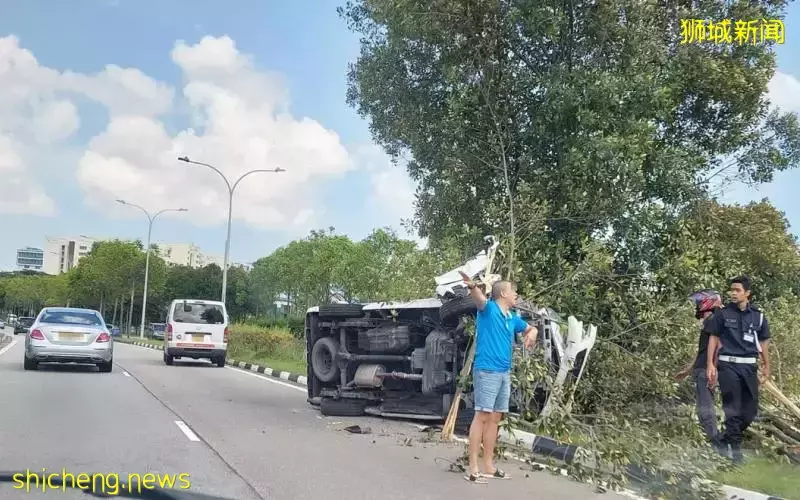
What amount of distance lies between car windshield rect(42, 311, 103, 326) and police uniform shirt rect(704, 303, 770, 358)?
13398 millimetres

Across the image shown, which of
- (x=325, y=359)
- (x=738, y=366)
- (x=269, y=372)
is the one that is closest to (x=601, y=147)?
(x=738, y=366)

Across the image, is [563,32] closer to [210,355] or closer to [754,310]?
[754,310]

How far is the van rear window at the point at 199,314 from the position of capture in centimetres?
2156

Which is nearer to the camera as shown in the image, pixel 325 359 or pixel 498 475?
pixel 498 475

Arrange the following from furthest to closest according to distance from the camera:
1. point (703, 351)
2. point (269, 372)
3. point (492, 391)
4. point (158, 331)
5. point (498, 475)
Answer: point (158, 331), point (269, 372), point (703, 351), point (498, 475), point (492, 391)

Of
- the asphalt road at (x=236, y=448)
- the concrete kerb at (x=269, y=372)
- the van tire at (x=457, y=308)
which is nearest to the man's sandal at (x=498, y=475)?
the asphalt road at (x=236, y=448)

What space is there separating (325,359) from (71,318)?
26.8ft

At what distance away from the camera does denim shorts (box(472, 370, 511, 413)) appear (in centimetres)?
684

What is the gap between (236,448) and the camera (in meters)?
8.07

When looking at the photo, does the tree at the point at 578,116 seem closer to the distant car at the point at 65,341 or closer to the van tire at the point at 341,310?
the van tire at the point at 341,310

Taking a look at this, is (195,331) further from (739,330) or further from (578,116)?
(739,330)

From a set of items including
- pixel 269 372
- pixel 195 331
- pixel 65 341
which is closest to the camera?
pixel 65 341

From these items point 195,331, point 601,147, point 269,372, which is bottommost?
point 269,372

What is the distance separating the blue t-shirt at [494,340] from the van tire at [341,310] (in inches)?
162
